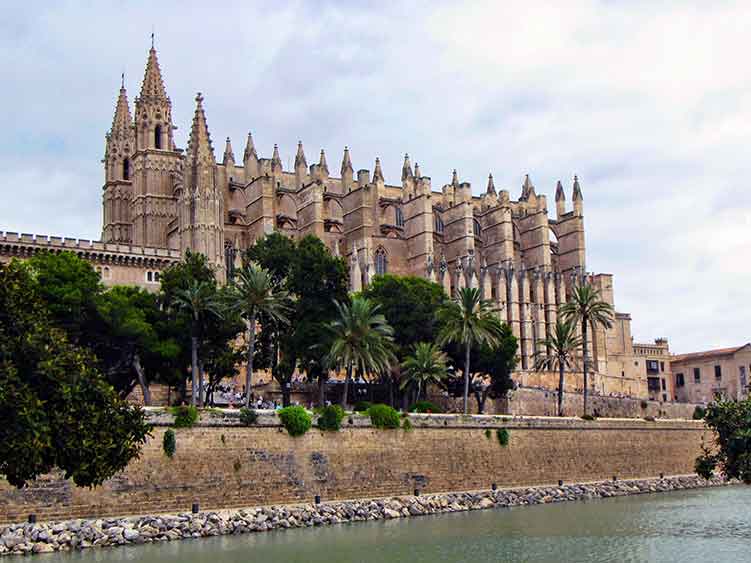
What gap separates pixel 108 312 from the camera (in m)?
42.2

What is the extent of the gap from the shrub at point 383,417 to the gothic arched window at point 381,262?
37.4 meters

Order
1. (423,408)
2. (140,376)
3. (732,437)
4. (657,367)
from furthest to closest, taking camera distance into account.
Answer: (657,367), (423,408), (140,376), (732,437)

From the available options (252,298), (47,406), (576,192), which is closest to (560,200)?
(576,192)

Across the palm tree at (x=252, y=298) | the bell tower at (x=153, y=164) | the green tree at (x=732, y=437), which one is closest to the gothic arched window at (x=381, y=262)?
the bell tower at (x=153, y=164)

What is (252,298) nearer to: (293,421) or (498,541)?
(293,421)

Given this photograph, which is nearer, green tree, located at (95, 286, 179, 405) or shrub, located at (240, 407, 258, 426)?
shrub, located at (240, 407, 258, 426)

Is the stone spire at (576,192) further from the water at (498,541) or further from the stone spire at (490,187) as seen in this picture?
the water at (498,541)

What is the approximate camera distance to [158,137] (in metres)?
72.6

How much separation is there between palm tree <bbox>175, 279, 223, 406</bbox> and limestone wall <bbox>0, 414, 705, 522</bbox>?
6.78 metres

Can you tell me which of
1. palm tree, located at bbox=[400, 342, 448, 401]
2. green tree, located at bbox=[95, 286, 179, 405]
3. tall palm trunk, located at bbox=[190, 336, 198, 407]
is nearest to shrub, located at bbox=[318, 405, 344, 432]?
tall palm trunk, located at bbox=[190, 336, 198, 407]

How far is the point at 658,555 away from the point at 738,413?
7.78 m

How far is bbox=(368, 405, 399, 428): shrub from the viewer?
4075cm

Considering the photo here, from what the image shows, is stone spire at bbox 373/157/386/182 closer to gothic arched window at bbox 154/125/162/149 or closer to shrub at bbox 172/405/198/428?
gothic arched window at bbox 154/125/162/149

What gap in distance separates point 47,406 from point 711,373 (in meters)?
78.5
